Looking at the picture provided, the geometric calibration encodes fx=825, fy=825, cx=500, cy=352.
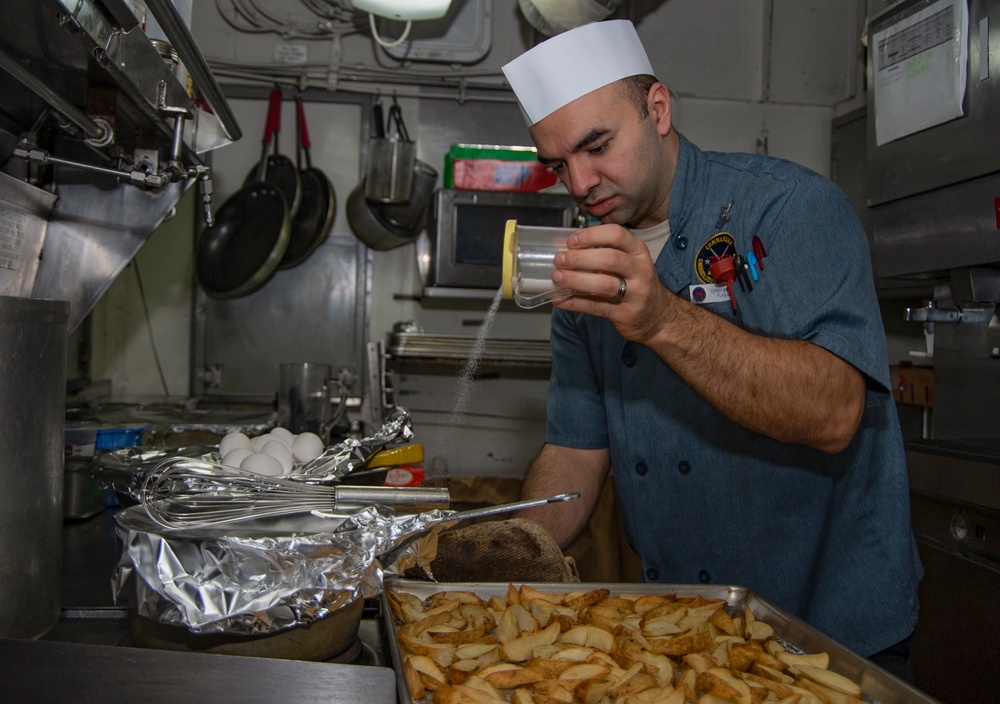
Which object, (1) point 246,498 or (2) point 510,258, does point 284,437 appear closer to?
(1) point 246,498

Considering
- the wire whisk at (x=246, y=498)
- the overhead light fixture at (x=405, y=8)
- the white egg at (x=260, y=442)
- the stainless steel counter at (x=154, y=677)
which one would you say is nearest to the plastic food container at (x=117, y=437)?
the white egg at (x=260, y=442)

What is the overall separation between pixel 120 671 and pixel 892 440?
1.25m

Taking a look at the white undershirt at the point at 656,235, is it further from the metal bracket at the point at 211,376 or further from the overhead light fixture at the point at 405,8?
the metal bracket at the point at 211,376

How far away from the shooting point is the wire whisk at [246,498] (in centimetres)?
97

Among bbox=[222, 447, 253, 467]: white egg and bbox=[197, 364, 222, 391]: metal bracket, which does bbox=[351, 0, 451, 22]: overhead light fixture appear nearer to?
bbox=[197, 364, 222, 391]: metal bracket

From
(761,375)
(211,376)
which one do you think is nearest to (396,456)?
(761,375)

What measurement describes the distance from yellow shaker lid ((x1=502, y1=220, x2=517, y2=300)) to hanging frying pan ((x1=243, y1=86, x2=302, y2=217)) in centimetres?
269

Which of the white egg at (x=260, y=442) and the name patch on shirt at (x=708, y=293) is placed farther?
the white egg at (x=260, y=442)

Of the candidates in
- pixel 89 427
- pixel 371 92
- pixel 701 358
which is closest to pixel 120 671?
pixel 701 358

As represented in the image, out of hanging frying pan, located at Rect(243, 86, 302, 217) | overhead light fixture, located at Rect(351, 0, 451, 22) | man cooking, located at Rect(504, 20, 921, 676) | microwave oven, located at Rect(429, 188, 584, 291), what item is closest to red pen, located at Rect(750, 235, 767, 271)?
man cooking, located at Rect(504, 20, 921, 676)

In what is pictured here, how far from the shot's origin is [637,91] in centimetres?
159

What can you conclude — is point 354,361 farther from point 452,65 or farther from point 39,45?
point 39,45

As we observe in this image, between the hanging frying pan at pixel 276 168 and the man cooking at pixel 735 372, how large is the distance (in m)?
2.15

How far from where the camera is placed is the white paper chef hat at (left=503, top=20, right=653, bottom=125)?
1557mm
